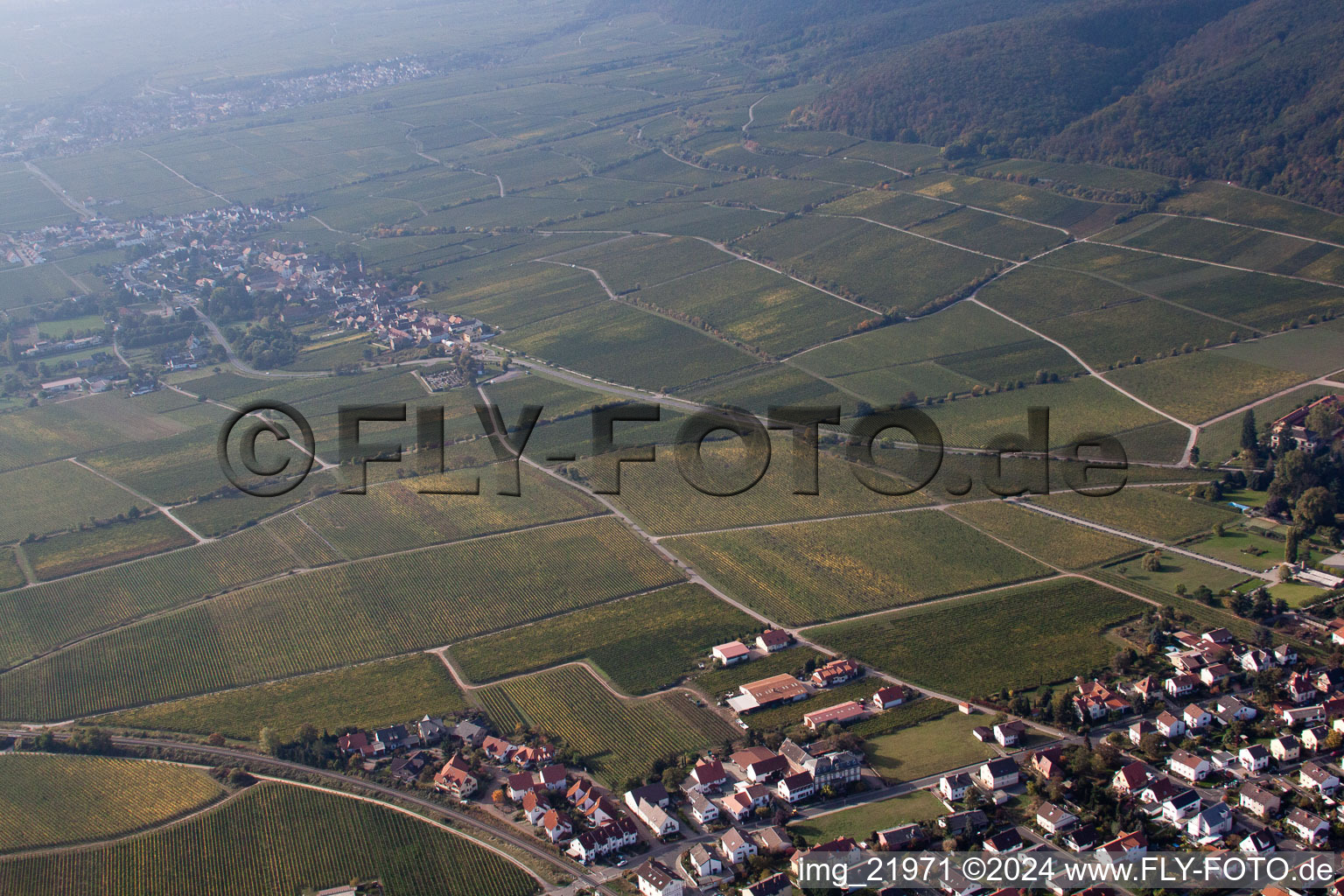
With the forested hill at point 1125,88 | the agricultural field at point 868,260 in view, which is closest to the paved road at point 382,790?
the agricultural field at point 868,260

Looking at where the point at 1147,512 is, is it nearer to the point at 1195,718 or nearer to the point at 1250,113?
the point at 1195,718

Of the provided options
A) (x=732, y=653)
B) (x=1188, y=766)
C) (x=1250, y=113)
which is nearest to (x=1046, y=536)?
(x=732, y=653)

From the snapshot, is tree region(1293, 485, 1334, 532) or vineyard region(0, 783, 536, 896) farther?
tree region(1293, 485, 1334, 532)

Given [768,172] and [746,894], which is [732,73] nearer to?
[768,172]

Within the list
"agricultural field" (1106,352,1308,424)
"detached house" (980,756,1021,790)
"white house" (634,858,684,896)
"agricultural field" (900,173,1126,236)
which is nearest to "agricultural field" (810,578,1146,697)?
"detached house" (980,756,1021,790)

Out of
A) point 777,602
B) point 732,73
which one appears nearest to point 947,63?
point 732,73

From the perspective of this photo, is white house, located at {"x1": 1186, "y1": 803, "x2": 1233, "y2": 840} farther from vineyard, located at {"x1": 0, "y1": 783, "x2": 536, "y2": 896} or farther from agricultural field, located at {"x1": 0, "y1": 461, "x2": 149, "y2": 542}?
agricultural field, located at {"x1": 0, "y1": 461, "x2": 149, "y2": 542}
